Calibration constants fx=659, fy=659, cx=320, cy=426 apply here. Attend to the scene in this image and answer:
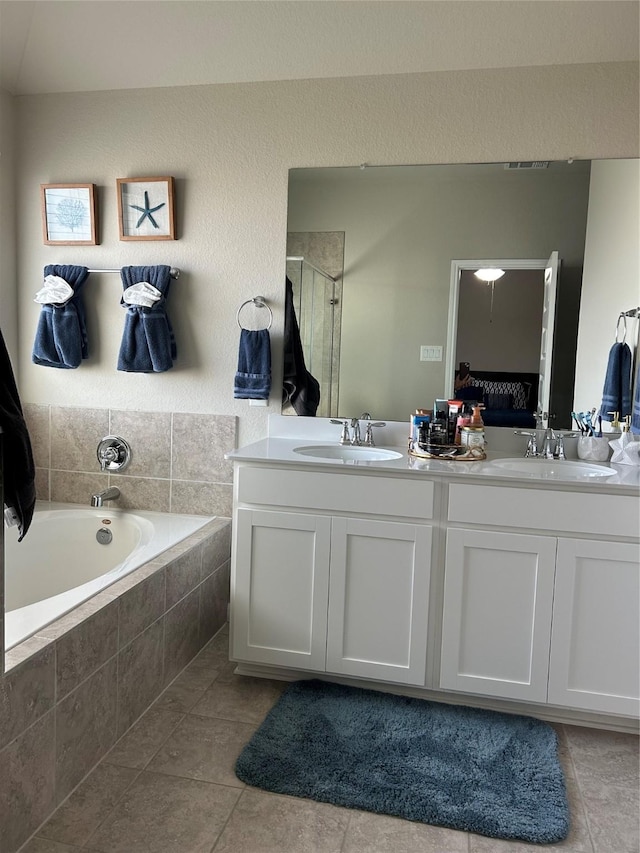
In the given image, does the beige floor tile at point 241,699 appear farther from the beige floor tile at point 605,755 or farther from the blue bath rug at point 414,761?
the beige floor tile at point 605,755

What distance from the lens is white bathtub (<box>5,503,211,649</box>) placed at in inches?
102

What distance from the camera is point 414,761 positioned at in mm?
1933

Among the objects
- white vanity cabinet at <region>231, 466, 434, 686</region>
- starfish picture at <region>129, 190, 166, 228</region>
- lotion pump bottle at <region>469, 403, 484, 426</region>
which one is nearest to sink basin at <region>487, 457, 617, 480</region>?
lotion pump bottle at <region>469, 403, 484, 426</region>

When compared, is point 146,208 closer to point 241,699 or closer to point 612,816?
point 241,699

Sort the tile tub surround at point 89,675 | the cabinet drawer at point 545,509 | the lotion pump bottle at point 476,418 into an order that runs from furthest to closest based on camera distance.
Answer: the lotion pump bottle at point 476,418 < the cabinet drawer at point 545,509 < the tile tub surround at point 89,675

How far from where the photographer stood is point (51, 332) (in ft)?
9.50

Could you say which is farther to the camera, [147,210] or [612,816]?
[147,210]

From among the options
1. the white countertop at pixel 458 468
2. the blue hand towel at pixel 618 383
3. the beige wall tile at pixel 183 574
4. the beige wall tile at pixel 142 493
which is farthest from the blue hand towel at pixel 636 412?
the beige wall tile at pixel 142 493

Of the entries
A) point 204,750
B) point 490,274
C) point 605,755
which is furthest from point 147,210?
point 605,755

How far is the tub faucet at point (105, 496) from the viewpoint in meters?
2.81

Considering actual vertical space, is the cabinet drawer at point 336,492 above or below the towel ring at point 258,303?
below

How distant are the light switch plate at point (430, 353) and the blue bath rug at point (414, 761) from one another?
4.12ft

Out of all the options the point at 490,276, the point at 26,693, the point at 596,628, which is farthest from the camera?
the point at 490,276

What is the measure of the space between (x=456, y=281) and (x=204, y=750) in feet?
6.11
